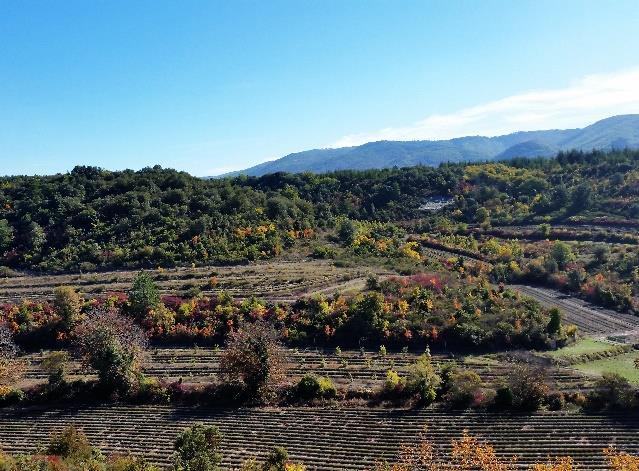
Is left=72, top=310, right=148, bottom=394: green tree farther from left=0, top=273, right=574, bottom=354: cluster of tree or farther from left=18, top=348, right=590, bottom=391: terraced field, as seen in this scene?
left=0, top=273, right=574, bottom=354: cluster of tree

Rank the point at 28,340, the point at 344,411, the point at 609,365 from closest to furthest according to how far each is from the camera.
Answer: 1. the point at 344,411
2. the point at 609,365
3. the point at 28,340

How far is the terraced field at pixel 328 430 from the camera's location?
111 feet

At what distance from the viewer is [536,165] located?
148 meters

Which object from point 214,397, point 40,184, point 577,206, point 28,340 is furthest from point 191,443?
point 577,206

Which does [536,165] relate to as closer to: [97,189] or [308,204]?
[308,204]

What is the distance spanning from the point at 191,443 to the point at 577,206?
106396 millimetres

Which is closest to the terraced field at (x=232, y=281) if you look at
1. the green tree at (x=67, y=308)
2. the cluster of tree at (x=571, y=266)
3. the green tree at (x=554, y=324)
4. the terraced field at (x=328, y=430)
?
the green tree at (x=67, y=308)

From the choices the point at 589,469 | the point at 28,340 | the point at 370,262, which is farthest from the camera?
the point at 370,262

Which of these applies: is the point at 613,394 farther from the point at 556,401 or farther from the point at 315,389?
the point at 315,389

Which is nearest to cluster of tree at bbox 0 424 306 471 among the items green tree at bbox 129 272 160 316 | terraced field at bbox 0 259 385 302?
green tree at bbox 129 272 160 316

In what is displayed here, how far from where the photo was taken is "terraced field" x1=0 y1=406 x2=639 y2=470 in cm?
3397

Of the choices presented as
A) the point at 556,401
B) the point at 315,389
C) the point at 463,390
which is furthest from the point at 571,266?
the point at 315,389

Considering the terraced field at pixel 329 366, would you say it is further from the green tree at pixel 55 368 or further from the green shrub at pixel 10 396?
the green shrub at pixel 10 396

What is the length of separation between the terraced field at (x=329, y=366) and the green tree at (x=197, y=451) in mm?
16691
